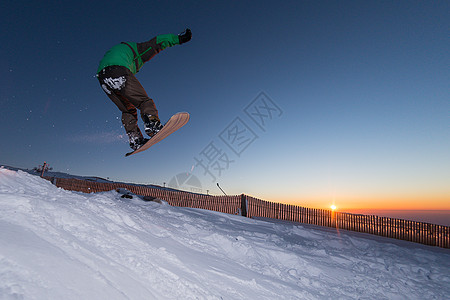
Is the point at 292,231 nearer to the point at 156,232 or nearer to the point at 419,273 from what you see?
the point at 419,273

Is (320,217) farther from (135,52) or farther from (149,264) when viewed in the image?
(149,264)

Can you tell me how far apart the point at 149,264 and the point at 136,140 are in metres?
2.51

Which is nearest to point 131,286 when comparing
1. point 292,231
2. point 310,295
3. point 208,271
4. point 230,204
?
point 208,271

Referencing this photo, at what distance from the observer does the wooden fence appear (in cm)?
964

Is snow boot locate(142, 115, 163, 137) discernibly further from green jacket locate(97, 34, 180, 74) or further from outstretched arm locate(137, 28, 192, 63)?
outstretched arm locate(137, 28, 192, 63)

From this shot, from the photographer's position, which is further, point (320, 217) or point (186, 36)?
point (320, 217)

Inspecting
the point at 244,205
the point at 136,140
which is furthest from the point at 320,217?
the point at 136,140

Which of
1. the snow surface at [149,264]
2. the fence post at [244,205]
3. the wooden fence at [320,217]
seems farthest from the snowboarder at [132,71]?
the wooden fence at [320,217]

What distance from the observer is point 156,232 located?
2.67 meters

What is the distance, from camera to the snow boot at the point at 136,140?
380 centimetres

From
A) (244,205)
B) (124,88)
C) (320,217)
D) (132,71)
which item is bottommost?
(320,217)

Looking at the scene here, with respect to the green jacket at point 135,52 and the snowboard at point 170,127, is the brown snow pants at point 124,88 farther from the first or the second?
the snowboard at point 170,127

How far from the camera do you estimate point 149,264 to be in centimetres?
170

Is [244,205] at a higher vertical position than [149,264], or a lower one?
lower
